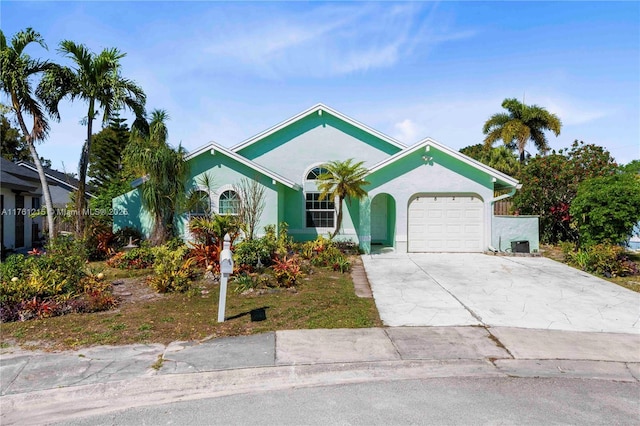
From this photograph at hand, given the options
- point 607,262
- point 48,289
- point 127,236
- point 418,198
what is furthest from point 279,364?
point 127,236

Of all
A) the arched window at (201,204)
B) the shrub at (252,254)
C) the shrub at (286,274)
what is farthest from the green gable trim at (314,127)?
the shrub at (286,274)

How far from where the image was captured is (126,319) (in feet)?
22.0

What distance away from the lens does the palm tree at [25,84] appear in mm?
11391

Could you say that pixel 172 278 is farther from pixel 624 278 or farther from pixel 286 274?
pixel 624 278

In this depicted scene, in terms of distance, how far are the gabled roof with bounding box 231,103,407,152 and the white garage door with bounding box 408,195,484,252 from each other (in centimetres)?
338

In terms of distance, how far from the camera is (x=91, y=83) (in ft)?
41.9

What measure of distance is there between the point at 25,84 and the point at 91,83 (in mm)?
1821

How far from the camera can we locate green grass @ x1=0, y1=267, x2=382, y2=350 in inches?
230

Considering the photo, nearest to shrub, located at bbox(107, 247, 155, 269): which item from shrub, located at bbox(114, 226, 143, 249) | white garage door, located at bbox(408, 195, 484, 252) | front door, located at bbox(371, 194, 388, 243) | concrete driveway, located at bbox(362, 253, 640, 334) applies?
shrub, located at bbox(114, 226, 143, 249)

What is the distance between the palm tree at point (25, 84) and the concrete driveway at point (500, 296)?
1139cm

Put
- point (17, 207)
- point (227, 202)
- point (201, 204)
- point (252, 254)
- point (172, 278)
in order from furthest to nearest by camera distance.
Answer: point (17, 207) < point (227, 202) < point (201, 204) < point (252, 254) < point (172, 278)

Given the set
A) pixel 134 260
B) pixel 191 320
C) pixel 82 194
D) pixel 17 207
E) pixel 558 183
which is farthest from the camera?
pixel 558 183

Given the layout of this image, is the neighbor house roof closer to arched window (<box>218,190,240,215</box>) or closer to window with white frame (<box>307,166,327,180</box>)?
arched window (<box>218,190,240,215</box>)

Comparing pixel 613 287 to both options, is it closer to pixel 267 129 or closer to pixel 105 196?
pixel 267 129
